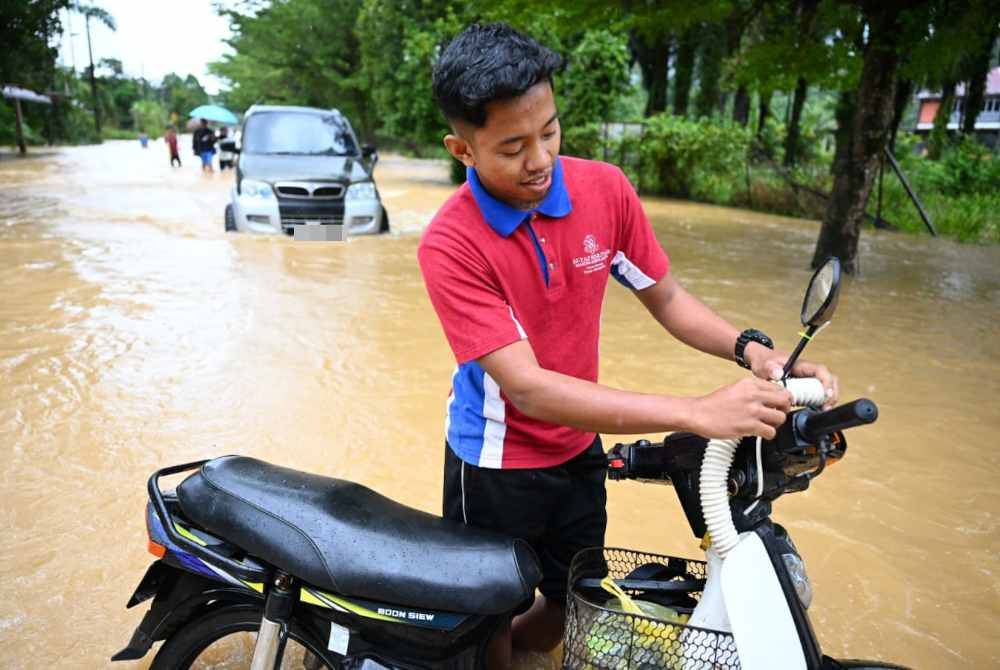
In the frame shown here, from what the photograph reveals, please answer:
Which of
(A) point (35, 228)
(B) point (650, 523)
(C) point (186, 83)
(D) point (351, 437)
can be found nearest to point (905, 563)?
(B) point (650, 523)

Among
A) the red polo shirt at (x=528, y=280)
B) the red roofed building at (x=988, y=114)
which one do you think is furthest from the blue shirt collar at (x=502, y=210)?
the red roofed building at (x=988, y=114)

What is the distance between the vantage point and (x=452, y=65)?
1540mm

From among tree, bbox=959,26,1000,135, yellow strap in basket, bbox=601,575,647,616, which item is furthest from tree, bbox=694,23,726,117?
yellow strap in basket, bbox=601,575,647,616

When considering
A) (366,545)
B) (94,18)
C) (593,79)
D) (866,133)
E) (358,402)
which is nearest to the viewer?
(366,545)

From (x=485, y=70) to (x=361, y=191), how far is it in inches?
331

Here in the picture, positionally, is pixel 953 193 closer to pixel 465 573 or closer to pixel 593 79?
pixel 593 79

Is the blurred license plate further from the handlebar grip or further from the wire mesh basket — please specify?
the handlebar grip

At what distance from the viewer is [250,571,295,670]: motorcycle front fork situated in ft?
5.43

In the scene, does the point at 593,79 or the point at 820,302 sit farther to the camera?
the point at 593,79

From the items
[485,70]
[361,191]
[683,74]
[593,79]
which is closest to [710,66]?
[683,74]

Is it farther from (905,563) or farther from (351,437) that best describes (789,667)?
(351,437)

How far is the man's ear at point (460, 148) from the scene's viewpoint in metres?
1.66

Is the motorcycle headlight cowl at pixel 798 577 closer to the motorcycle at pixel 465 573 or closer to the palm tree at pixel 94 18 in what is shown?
the motorcycle at pixel 465 573

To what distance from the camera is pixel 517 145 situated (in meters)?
1.57
